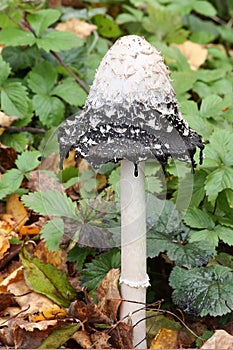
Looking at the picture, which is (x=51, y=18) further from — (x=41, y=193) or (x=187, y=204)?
(x=187, y=204)

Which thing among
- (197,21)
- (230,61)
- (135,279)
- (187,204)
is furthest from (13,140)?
(197,21)

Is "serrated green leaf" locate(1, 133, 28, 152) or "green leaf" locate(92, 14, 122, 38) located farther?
"green leaf" locate(92, 14, 122, 38)

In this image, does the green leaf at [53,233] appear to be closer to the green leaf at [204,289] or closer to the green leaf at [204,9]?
the green leaf at [204,289]

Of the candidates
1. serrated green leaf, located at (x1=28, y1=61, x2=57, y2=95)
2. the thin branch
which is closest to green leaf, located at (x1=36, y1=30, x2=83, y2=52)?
serrated green leaf, located at (x1=28, y1=61, x2=57, y2=95)

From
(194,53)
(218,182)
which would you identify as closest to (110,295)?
(218,182)

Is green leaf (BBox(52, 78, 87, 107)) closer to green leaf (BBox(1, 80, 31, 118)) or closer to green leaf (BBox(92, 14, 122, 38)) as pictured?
green leaf (BBox(1, 80, 31, 118))

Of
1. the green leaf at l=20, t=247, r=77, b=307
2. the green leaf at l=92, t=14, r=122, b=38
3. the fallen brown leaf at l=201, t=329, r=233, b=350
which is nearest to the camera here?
the fallen brown leaf at l=201, t=329, r=233, b=350


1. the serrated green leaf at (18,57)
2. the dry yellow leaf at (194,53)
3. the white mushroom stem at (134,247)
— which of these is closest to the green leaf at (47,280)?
the white mushroom stem at (134,247)
